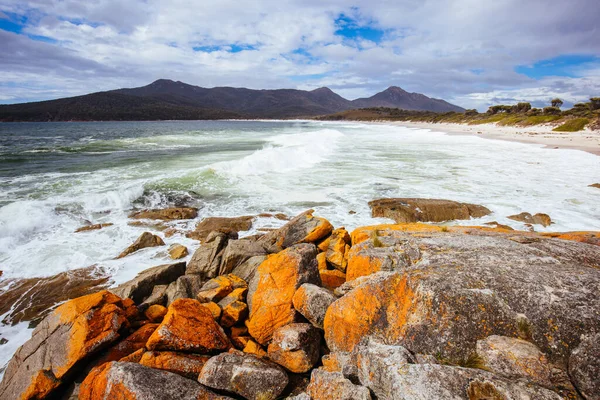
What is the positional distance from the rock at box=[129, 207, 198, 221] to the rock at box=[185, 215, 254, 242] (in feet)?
3.93

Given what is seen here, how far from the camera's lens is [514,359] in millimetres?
2883

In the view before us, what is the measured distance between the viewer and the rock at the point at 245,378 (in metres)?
3.77

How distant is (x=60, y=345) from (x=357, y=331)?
474cm

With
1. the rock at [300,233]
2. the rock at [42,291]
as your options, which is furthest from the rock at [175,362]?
the rock at [42,291]

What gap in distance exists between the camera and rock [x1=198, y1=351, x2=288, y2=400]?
3773 mm

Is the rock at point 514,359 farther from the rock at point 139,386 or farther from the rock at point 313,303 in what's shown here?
the rock at point 139,386

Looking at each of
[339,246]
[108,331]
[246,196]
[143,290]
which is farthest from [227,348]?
[246,196]

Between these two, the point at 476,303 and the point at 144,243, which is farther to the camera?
the point at 144,243

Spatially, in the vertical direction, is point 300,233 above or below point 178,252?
above

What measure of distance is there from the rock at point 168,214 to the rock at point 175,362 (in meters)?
9.37

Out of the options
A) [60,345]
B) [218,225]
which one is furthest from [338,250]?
[218,225]

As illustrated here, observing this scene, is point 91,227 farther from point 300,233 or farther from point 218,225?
point 300,233

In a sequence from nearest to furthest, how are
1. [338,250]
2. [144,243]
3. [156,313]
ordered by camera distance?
[156,313] < [338,250] < [144,243]

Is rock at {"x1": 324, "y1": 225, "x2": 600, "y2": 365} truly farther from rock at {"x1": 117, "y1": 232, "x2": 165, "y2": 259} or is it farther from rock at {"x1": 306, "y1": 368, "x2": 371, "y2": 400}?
rock at {"x1": 117, "y1": 232, "x2": 165, "y2": 259}
